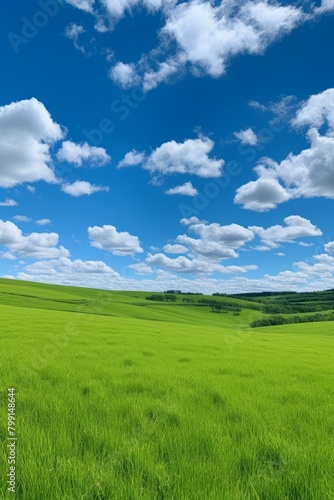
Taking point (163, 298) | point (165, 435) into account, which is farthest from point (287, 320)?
point (165, 435)

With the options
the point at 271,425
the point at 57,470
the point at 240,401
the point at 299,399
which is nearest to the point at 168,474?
the point at 57,470

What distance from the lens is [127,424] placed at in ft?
18.3

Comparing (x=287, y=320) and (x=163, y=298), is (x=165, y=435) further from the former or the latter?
(x=163, y=298)

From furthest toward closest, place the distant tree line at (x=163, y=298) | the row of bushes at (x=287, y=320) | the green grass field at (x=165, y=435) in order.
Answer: the distant tree line at (x=163, y=298) < the row of bushes at (x=287, y=320) < the green grass field at (x=165, y=435)

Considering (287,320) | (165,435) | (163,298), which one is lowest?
(287,320)

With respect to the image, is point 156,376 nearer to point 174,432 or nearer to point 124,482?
point 174,432

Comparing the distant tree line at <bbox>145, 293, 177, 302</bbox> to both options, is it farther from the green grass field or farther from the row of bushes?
the green grass field

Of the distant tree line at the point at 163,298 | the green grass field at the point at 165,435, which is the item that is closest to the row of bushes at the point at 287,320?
the distant tree line at the point at 163,298

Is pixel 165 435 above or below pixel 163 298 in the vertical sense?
above

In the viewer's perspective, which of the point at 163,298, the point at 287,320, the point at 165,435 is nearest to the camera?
the point at 165,435

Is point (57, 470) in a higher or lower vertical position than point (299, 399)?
higher

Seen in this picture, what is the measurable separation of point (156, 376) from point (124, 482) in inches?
229

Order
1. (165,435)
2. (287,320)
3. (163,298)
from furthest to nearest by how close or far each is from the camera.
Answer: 1. (163,298)
2. (287,320)
3. (165,435)

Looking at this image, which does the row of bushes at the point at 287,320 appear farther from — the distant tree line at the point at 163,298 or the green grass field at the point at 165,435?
the green grass field at the point at 165,435
